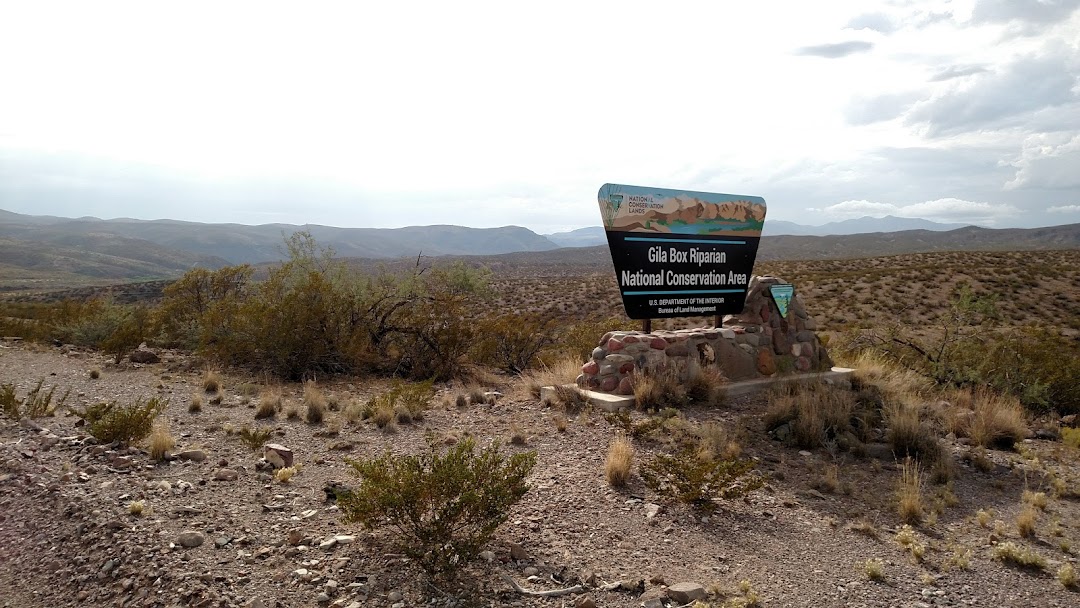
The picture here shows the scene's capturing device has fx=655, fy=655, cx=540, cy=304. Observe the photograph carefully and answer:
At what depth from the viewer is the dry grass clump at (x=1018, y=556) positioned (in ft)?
17.2

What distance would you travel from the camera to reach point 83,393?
1071 cm

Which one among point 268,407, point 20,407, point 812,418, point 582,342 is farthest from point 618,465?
point 20,407

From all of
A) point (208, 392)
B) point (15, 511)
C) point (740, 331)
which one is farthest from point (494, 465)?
point (208, 392)

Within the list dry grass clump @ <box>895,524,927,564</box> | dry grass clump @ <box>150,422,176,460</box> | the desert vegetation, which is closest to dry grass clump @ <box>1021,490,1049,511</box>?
the desert vegetation

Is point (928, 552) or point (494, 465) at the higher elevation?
point (494, 465)

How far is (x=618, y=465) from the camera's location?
21.7ft

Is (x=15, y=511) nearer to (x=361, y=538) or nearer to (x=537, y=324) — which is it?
(x=361, y=538)

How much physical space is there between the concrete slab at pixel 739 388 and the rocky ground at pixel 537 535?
1207 millimetres

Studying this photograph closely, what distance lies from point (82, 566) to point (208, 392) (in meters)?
7.34

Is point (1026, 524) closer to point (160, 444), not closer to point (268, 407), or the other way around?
point (160, 444)

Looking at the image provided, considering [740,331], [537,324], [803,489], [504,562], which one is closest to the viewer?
[504,562]

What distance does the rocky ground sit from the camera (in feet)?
14.8

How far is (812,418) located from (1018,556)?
3252 millimetres

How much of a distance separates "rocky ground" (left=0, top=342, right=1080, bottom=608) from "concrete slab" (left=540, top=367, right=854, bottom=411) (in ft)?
3.96
